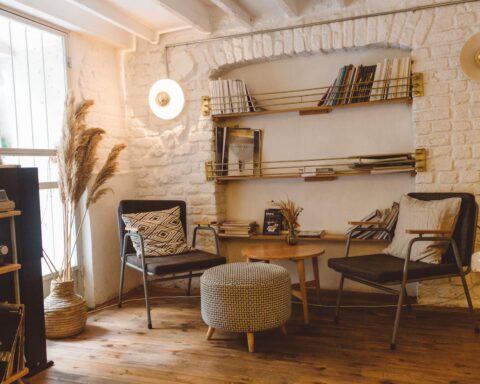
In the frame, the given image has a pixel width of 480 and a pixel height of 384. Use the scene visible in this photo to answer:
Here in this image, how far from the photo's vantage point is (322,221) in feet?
12.7

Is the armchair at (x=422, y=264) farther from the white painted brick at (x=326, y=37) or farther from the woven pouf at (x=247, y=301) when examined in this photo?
the white painted brick at (x=326, y=37)

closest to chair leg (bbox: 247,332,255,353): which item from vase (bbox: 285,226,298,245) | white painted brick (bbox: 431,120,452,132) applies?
vase (bbox: 285,226,298,245)

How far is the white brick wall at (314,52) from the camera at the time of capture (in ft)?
10.7

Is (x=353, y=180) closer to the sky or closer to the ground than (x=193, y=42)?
closer to the ground

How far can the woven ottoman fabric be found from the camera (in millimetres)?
2666

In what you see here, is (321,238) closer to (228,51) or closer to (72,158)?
(228,51)

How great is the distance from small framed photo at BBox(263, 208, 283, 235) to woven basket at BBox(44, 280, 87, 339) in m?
1.65

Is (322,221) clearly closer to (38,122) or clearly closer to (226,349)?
(226,349)

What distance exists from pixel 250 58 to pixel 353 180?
1.38m

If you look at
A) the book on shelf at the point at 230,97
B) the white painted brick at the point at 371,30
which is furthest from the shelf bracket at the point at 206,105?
the white painted brick at the point at 371,30

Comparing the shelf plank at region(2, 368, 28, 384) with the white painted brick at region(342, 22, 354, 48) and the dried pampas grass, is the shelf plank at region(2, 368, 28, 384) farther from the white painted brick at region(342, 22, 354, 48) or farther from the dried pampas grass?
the white painted brick at region(342, 22, 354, 48)

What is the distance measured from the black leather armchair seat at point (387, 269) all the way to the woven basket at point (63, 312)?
181 centimetres

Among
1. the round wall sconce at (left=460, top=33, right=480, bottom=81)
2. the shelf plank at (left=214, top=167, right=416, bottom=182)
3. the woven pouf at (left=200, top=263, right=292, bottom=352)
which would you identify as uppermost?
the round wall sconce at (left=460, top=33, right=480, bottom=81)

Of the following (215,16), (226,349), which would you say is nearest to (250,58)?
(215,16)
